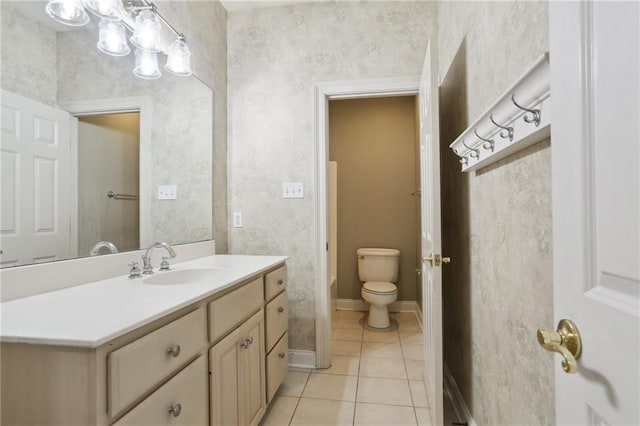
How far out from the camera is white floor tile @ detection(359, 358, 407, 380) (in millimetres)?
2031

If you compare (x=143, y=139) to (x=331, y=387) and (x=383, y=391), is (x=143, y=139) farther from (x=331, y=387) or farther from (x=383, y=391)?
(x=383, y=391)

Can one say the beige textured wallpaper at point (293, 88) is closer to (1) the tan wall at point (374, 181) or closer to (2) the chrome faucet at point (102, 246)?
(2) the chrome faucet at point (102, 246)

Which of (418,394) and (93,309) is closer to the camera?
(93,309)

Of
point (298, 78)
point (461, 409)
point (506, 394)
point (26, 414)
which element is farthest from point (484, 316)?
point (298, 78)

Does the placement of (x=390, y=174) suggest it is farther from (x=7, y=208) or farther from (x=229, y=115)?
(x=7, y=208)

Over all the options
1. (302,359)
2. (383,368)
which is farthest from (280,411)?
(383,368)

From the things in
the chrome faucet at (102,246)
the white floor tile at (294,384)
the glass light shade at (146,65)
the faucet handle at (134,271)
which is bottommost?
the white floor tile at (294,384)

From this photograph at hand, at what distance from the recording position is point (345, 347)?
2467 mm

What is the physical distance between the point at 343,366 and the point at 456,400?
2.61 feet

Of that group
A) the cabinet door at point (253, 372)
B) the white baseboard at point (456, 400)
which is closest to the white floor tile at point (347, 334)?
the white baseboard at point (456, 400)

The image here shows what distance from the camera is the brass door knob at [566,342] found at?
46 cm

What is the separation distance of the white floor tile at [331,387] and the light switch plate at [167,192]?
4.77 feet

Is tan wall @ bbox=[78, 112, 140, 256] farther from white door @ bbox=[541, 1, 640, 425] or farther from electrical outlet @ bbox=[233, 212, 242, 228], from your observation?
white door @ bbox=[541, 1, 640, 425]

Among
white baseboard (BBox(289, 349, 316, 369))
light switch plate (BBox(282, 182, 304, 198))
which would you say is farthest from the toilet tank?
light switch plate (BBox(282, 182, 304, 198))
